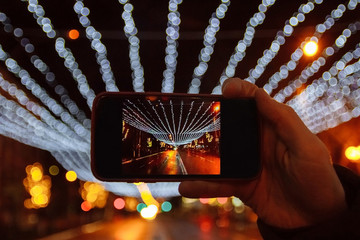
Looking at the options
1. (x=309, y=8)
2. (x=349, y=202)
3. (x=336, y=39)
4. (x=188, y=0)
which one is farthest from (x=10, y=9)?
(x=349, y=202)

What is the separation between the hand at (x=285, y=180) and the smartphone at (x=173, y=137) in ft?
0.30

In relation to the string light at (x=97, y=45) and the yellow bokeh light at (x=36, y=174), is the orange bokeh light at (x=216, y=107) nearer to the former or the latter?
the string light at (x=97, y=45)

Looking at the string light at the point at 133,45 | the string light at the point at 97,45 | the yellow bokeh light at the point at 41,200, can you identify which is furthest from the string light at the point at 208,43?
the yellow bokeh light at the point at 41,200

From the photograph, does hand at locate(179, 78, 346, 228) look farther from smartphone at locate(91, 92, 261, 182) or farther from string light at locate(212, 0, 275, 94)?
string light at locate(212, 0, 275, 94)

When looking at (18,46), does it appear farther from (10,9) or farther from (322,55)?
(322,55)

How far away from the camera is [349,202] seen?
2357mm

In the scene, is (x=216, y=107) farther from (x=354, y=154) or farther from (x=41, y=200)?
(x=41, y=200)

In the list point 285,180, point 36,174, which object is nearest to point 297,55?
point 285,180

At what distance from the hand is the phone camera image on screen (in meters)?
0.16

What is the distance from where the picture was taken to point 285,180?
8.47 ft

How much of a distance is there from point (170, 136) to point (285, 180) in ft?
2.21

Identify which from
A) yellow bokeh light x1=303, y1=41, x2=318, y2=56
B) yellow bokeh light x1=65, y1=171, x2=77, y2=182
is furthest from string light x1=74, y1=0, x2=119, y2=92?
yellow bokeh light x1=65, y1=171, x2=77, y2=182

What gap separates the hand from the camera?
2408mm

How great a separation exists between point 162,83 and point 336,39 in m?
4.56
